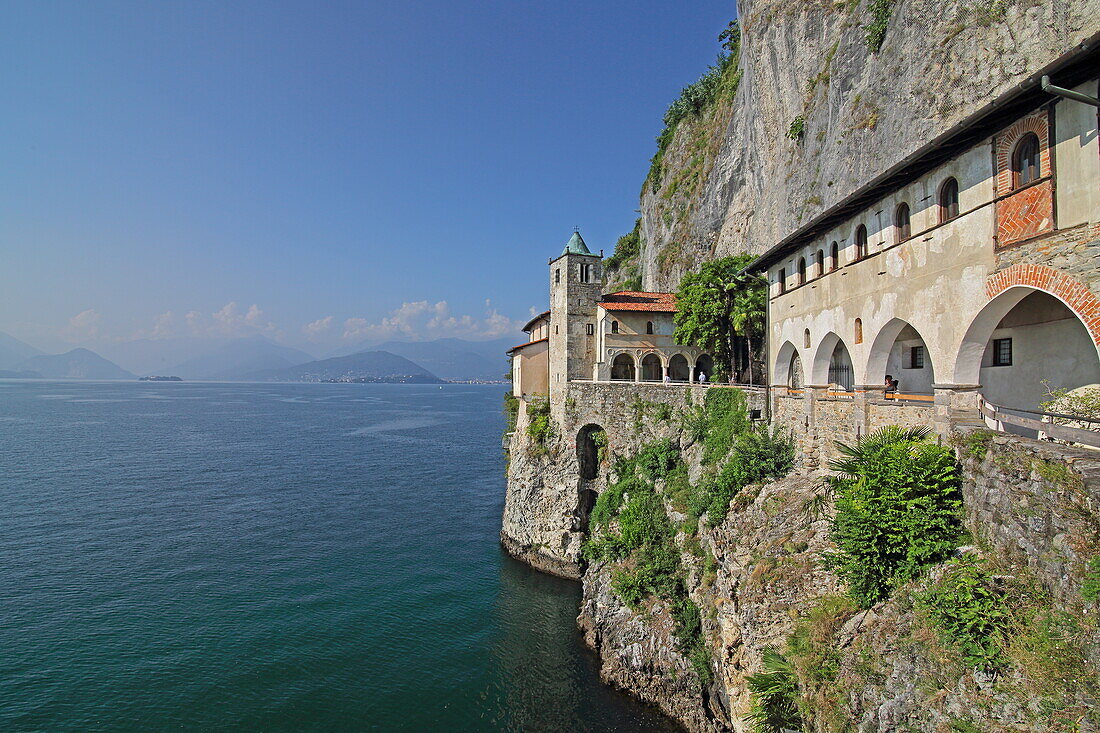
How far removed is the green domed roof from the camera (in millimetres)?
39375

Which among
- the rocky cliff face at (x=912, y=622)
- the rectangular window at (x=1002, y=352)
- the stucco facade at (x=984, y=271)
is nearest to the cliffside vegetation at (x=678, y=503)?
the rocky cliff face at (x=912, y=622)

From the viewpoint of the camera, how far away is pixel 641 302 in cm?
4081

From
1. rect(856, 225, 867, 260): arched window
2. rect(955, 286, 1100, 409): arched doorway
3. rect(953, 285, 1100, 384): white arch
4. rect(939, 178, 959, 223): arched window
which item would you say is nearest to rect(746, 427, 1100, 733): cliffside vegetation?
rect(953, 285, 1100, 384): white arch

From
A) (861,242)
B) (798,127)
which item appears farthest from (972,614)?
(798,127)

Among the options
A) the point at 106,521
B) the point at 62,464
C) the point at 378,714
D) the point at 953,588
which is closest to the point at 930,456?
the point at 953,588

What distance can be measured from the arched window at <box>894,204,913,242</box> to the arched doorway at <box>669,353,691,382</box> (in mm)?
23826

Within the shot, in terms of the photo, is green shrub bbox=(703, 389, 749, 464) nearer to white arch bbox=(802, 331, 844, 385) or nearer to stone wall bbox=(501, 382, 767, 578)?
stone wall bbox=(501, 382, 767, 578)

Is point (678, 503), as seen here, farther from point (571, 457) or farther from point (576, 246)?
point (576, 246)

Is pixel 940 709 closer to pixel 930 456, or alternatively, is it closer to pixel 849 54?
pixel 930 456

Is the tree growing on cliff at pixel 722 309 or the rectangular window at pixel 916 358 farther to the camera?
the tree growing on cliff at pixel 722 309

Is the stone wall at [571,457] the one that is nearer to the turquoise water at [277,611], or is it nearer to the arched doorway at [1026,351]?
the turquoise water at [277,611]

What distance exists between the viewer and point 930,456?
13.5 meters

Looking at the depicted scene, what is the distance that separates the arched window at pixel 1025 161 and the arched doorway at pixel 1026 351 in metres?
2.50

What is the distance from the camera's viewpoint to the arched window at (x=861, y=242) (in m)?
20.1
